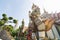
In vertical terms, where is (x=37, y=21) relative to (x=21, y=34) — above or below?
above

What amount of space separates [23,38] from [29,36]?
5.06 ft

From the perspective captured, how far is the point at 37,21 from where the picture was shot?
9.31 meters

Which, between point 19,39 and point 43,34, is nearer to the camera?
point 43,34

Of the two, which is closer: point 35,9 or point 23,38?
point 35,9

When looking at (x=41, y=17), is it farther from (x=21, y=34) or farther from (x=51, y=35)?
(x=21, y=34)

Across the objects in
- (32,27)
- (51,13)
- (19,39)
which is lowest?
(19,39)

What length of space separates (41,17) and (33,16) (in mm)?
393

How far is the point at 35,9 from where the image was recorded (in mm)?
9609

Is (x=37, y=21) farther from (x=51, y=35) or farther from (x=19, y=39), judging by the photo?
(x=19, y=39)

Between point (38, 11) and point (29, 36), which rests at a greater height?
point (38, 11)

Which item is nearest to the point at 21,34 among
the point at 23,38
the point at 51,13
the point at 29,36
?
the point at 23,38

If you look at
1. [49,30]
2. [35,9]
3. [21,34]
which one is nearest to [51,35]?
[49,30]

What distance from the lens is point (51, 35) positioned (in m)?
9.23

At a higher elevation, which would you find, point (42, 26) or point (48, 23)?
point (48, 23)
